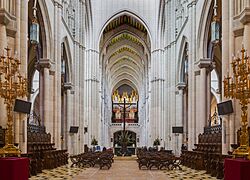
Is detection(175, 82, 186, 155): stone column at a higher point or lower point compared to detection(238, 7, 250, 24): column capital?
lower

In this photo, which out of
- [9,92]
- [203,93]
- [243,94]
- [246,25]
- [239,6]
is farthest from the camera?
[203,93]

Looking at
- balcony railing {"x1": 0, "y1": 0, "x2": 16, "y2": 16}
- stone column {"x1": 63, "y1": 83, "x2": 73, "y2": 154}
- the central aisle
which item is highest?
balcony railing {"x1": 0, "y1": 0, "x2": 16, "y2": 16}

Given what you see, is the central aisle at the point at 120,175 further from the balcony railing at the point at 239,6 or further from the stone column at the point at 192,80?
the balcony railing at the point at 239,6

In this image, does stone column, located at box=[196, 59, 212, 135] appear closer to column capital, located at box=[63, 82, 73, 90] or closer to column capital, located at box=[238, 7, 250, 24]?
column capital, located at box=[238, 7, 250, 24]

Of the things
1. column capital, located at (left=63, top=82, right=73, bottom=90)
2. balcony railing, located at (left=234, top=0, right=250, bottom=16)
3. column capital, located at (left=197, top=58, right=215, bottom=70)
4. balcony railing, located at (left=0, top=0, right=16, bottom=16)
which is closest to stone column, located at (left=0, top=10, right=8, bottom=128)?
balcony railing, located at (left=0, top=0, right=16, bottom=16)

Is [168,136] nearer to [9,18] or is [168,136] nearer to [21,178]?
[9,18]

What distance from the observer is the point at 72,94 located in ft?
96.2

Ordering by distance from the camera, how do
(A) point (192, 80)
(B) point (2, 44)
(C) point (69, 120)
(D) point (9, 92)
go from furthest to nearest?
(C) point (69, 120)
(A) point (192, 80)
(B) point (2, 44)
(D) point (9, 92)

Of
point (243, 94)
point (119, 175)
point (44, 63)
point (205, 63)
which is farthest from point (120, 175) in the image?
point (205, 63)

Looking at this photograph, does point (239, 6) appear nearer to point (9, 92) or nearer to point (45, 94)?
point (9, 92)

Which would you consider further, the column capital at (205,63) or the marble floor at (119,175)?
the column capital at (205,63)

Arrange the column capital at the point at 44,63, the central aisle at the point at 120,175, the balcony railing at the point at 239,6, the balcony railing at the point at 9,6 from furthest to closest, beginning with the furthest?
the column capital at the point at 44,63 → the central aisle at the point at 120,175 → the balcony railing at the point at 239,6 → the balcony railing at the point at 9,6

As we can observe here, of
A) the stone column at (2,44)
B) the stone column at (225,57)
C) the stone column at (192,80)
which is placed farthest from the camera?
the stone column at (192,80)

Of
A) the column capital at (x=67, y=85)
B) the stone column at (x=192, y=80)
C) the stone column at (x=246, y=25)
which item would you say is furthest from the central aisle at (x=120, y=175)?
the column capital at (x=67, y=85)
